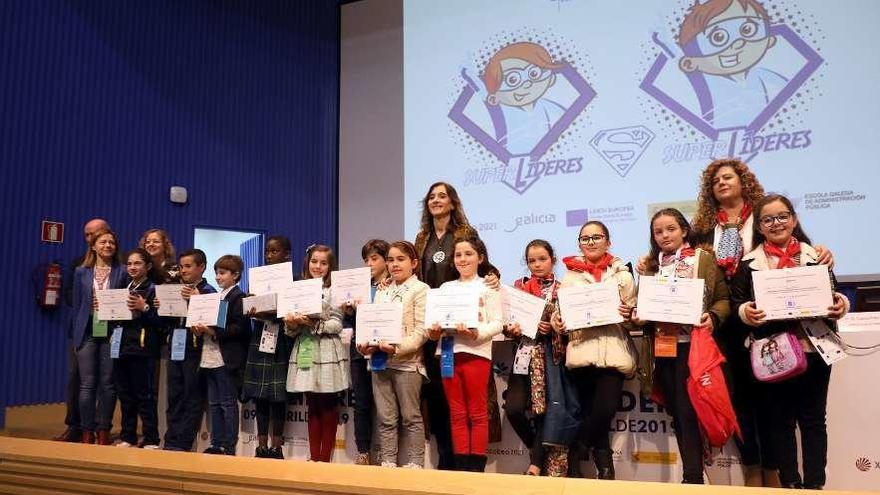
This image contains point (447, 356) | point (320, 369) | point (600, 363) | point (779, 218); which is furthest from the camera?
point (320, 369)

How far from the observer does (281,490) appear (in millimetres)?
2543

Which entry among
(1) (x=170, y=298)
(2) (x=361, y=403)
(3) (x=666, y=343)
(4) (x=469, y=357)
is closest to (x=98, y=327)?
(1) (x=170, y=298)

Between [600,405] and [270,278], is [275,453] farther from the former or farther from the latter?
[600,405]

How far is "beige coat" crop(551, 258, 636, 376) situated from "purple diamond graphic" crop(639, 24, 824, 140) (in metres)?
2.54

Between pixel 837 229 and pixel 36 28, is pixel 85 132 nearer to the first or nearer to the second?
pixel 36 28

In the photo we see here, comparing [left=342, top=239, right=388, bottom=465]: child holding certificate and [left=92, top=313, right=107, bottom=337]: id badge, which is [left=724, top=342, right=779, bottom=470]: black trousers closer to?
[left=342, top=239, right=388, bottom=465]: child holding certificate

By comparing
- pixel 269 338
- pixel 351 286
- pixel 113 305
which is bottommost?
pixel 269 338

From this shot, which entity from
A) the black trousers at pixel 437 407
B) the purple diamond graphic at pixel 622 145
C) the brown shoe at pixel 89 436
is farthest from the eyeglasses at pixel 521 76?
the brown shoe at pixel 89 436

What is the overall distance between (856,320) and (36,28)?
7.53m

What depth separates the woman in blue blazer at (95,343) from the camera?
4766mm

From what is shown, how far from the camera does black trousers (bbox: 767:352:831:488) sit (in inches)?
118

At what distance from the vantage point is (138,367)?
15.6ft

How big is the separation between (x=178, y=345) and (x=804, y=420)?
3.62 meters

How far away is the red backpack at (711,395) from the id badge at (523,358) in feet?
2.67
